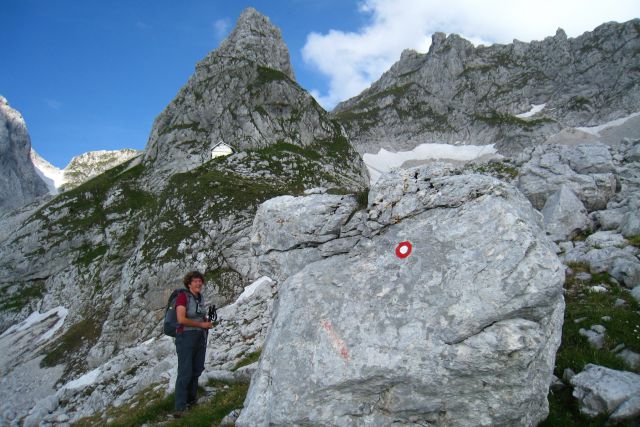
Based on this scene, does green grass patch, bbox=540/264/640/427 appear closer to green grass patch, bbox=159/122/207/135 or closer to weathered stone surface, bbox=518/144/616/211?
weathered stone surface, bbox=518/144/616/211

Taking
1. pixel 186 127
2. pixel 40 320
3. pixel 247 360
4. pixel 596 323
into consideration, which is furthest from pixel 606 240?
pixel 186 127

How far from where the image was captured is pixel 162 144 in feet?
215

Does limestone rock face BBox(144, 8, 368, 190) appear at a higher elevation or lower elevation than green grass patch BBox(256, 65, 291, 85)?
lower

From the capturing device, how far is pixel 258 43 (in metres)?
86.4

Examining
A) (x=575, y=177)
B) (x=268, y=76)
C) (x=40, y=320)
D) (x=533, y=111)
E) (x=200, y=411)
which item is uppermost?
(x=533, y=111)

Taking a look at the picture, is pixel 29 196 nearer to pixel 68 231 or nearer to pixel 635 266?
pixel 68 231

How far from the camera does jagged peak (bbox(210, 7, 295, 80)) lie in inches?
3307

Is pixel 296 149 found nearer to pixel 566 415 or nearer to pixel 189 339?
pixel 189 339

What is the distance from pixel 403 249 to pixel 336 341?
6.90 ft

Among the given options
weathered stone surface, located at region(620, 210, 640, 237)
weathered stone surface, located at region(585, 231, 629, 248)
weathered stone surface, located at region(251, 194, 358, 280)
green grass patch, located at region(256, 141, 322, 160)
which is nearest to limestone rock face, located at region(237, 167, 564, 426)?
weathered stone surface, located at region(251, 194, 358, 280)

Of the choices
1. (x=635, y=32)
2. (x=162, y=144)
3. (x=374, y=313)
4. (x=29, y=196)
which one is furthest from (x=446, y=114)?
(x=29, y=196)

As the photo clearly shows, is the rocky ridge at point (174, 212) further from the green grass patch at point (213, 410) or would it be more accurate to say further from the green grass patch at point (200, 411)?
the green grass patch at point (213, 410)

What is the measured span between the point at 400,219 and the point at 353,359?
288 cm

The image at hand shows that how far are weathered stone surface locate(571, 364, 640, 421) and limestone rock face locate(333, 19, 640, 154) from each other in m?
142
